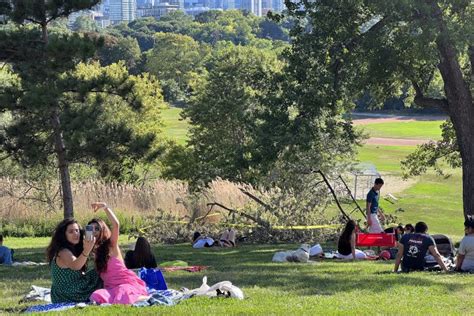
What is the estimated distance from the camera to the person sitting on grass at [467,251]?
484 inches

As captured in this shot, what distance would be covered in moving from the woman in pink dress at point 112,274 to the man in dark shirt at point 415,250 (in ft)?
16.0

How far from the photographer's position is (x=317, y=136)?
1786cm

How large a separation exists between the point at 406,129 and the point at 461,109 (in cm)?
6741

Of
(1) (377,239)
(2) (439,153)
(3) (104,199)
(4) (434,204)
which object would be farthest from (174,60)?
(1) (377,239)

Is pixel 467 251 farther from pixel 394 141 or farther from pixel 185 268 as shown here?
pixel 394 141

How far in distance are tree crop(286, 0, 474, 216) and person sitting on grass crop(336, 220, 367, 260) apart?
357 cm

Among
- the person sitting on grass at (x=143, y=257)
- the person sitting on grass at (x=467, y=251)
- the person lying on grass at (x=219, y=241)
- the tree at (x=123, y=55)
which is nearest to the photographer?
the person sitting on grass at (x=143, y=257)

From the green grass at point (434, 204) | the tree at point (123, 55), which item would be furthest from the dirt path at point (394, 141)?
the tree at point (123, 55)

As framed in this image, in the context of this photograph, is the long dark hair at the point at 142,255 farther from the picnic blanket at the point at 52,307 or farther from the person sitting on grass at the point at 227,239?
the person sitting on grass at the point at 227,239

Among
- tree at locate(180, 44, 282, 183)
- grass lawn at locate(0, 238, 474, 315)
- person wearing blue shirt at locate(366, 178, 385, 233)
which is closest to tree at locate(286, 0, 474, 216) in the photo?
person wearing blue shirt at locate(366, 178, 385, 233)

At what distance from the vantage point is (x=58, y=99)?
1839 cm

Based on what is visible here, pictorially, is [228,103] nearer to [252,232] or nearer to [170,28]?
[252,232]

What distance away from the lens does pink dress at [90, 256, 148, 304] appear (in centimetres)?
897

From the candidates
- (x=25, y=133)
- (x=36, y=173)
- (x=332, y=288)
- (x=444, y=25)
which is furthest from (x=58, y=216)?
(x=332, y=288)
